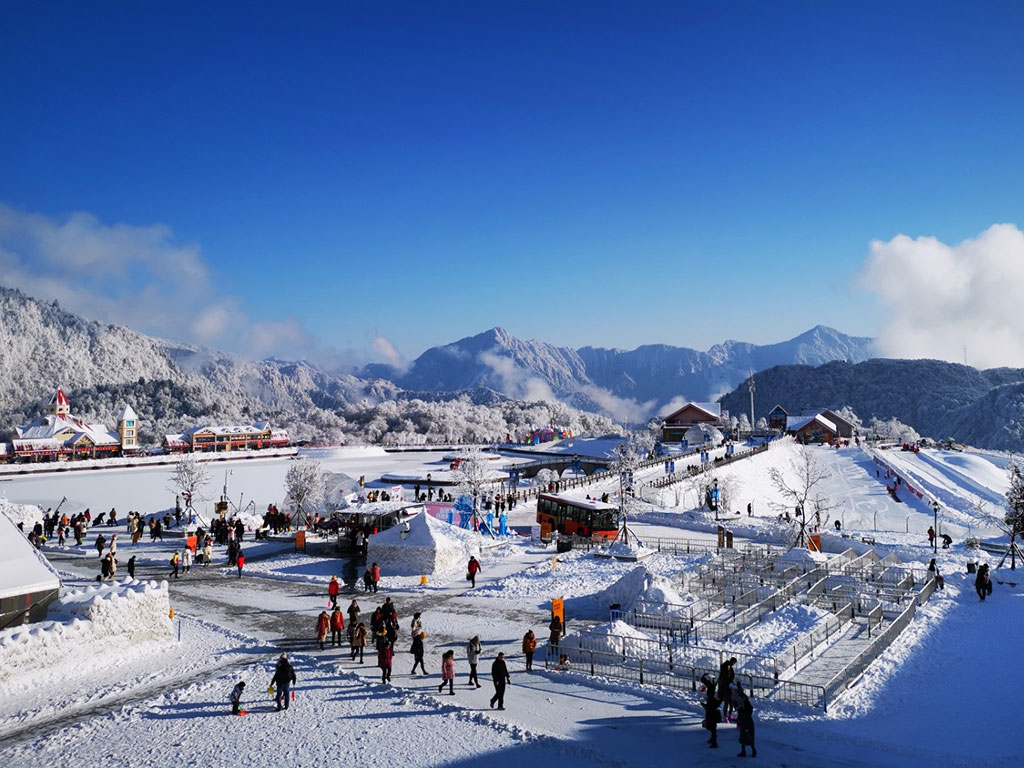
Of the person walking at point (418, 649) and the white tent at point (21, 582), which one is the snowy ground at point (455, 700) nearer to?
the person walking at point (418, 649)

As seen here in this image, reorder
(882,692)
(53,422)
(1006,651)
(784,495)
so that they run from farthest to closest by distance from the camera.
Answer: (53,422)
(784,495)
(1006,651)
(882,692)

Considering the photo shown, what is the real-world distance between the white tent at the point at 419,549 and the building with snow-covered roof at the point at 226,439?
265 feet

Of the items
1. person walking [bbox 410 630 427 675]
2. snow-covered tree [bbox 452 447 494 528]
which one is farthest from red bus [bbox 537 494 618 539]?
person walking [bbox 410 630 427 675]

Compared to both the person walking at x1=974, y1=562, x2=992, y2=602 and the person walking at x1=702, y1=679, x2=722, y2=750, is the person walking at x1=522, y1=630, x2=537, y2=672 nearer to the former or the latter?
the person walking at x1=702, y1=679, x2=722, y2=750

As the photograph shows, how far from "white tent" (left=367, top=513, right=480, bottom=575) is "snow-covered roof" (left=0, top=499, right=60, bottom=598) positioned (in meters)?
11.9

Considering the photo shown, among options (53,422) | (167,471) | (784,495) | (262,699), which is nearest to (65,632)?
(262,699)

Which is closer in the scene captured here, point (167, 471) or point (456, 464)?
point (167, 471)

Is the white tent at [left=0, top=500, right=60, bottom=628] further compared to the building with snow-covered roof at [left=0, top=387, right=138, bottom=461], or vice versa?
the building with snow-covered roof at [left=0, top=387, right=138, bottom=461]

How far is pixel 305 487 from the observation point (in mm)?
47719

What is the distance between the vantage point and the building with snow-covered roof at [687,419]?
115562mm

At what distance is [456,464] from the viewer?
77312mm

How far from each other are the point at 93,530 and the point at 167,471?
109 ft

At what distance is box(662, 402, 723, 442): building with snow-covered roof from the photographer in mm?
115562

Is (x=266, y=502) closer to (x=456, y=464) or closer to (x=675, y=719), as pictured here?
(x=456, y=464)
